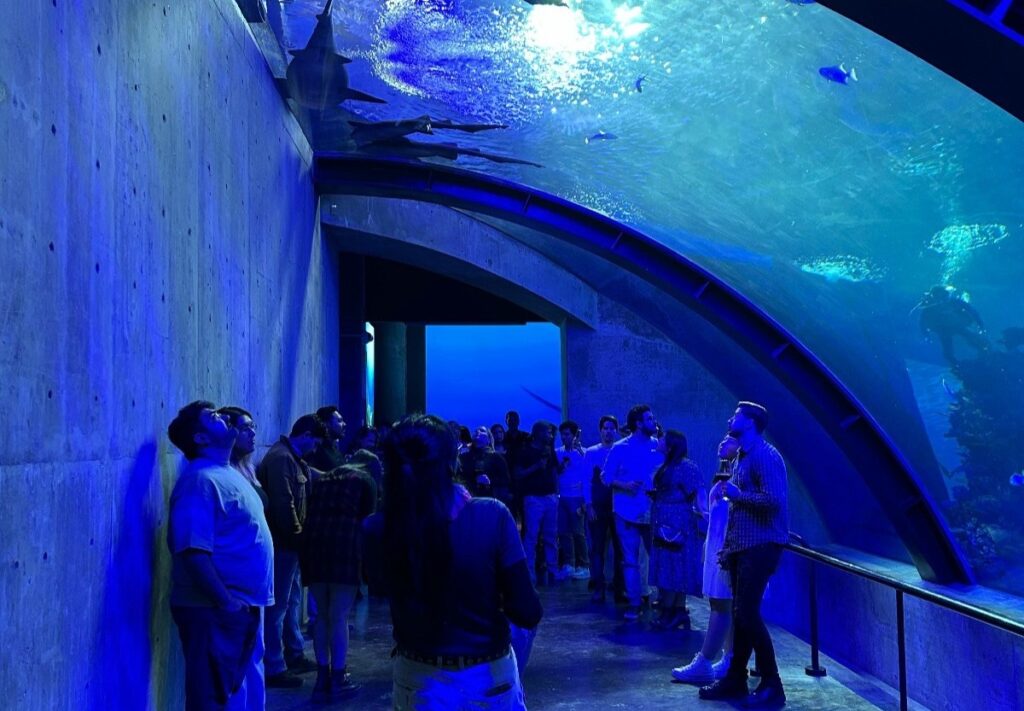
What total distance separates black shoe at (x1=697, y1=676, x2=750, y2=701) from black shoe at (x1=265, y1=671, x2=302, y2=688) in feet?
9.47

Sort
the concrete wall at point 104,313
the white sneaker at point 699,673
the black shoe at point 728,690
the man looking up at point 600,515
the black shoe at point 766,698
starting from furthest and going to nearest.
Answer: the man looking up at point 600,515, the white sneaker at point 699,673, the black shoe at point 728,690, the black shoe at point 766,698, the concrete wall at point 104,313

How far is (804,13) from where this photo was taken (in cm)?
850

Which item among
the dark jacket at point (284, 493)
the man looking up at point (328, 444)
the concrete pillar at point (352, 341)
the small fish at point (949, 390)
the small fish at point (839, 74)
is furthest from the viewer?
the concrete pillar at point (352, 341)

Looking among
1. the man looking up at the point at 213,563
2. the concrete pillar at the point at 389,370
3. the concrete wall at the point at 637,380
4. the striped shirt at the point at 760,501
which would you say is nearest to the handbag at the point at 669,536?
the striped shirt at the point at 760,501

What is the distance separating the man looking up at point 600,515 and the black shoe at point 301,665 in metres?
4.09

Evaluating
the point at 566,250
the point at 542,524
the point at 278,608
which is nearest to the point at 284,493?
the point at 278,608

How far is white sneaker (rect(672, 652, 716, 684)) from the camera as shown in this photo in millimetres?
7867

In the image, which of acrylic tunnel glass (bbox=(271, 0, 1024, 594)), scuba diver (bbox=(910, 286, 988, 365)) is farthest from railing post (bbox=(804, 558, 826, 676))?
scuba diver (bbox=(910, 286, 988, 365))

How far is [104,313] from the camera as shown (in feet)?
15.3

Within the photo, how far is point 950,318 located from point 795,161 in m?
3.75

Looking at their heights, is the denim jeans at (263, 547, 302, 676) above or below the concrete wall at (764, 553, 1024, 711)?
above

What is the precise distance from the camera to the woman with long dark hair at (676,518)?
9625 millimetres

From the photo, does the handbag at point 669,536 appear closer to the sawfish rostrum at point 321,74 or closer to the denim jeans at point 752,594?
the denim jeans at point 752,594

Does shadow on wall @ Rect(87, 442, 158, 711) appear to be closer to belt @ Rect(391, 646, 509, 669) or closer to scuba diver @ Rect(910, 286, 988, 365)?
belt @ Rect(391, 646, 509, 669)
